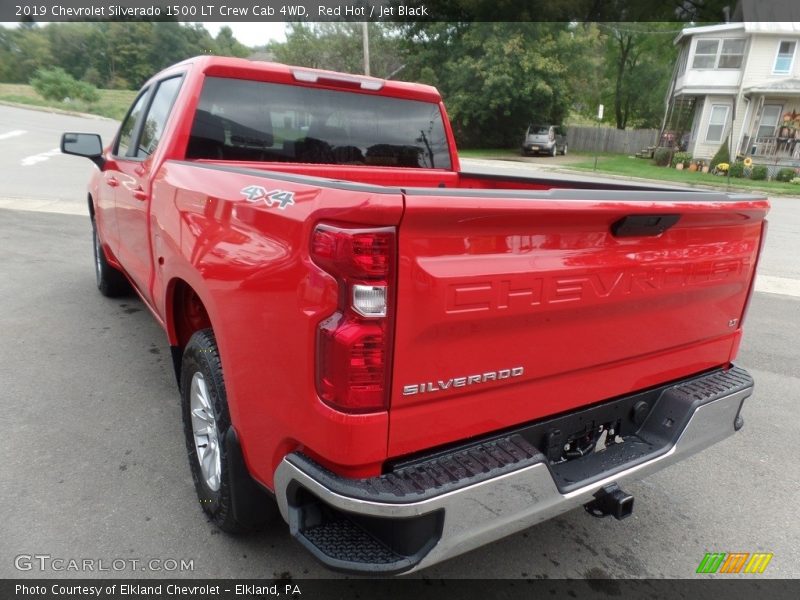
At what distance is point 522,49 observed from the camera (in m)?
31.6

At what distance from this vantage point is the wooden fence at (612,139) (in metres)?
38.5

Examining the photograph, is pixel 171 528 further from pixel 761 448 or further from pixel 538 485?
pixel 761 448

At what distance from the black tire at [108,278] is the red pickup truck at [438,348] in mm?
2981

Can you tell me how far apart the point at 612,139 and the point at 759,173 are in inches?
654

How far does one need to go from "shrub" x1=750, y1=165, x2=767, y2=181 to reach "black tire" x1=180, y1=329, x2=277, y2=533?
2628 cm

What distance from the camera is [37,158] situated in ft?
51.4

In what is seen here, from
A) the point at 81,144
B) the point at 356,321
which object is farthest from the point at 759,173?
the point at 356,321

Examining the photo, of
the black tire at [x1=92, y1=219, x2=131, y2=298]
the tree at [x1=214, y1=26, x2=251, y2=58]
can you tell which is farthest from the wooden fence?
the tree at [x1=214, y1=26, x2=251, y2=58]

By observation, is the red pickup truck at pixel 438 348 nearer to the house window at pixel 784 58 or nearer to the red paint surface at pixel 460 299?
the red paint surface at pixel 460 299

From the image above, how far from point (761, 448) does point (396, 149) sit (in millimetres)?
2922

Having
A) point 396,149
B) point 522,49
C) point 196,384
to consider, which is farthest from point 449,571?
point 522,49

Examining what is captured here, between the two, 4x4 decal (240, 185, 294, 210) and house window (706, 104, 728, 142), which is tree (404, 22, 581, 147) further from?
4x4 decal (240, 185, 294, 210)

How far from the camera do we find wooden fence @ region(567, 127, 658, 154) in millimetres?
38531

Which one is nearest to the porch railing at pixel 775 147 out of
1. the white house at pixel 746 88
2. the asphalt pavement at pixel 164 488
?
the white house at pixel 746 88
